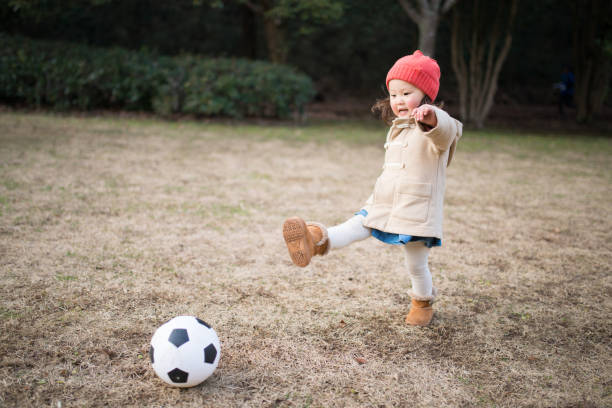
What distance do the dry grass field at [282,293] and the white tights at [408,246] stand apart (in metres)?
0.30

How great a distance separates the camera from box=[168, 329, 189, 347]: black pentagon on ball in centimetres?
219

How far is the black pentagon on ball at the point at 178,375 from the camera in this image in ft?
7.07

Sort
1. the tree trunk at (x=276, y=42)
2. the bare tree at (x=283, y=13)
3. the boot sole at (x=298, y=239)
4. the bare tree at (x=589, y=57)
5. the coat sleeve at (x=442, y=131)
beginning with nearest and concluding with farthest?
the coat sleeve at (x=442, y=131), the boot sole at (x=298, y=239), the bare tree at (x=283, y=13), the tree trunk at (x=276, y=42), the bare tree at (x=589, y=57)

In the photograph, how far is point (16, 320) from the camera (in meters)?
2.74

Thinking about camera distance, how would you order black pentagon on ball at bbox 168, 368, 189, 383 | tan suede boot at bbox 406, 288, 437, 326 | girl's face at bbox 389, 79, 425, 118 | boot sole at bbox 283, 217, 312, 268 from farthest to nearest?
tan suede boot at bbox 406, 288, 437, 326 < girl's face at bbox 389, 79, 425, 118 < boot sole at bbox 283, 217, 312, 268 < black pentagon on ball at bbox 168, 368, 189, 383

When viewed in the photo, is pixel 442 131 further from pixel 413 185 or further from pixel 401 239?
pixel 401 239

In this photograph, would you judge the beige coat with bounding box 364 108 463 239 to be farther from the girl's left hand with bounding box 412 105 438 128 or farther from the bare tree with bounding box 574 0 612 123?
the bare tree with bounding box 574 0 612 123

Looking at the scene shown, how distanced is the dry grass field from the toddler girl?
1.82 ft

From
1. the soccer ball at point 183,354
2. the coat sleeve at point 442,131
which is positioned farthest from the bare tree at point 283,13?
the soccer ball at point 183,354

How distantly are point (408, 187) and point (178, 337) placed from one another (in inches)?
55.2

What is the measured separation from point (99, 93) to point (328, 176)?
811 cm

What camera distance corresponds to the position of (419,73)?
259cm

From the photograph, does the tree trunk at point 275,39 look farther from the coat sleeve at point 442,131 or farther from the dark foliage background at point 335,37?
the coat sleeve at point 442,131

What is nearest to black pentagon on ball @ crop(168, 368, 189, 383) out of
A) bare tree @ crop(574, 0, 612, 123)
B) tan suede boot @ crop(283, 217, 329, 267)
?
tan suede boot @ crop(283, 217, 329, 267)
